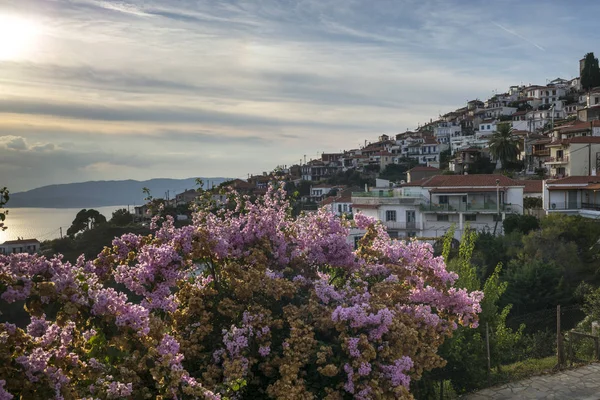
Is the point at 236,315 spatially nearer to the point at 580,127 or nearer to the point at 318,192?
the point at 580,127

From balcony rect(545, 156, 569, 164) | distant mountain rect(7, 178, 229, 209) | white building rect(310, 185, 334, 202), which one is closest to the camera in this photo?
balcony rect(545, 156, 569, 164)

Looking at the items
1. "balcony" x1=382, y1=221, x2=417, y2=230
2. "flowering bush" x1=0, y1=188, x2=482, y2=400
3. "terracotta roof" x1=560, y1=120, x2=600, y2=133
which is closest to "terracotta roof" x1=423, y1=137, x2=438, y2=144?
"terracotta roof" x1=560, y1=120, x2=600, y2=133

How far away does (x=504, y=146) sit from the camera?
69.7 metres

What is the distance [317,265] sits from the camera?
8734mm

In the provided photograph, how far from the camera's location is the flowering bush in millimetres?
5230

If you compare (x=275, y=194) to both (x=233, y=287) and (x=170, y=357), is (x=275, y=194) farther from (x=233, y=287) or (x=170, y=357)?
(x=170, y=357)

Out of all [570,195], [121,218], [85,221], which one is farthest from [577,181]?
[85,221]

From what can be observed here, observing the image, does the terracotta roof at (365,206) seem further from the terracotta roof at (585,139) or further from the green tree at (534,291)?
the green tree at (534,291)

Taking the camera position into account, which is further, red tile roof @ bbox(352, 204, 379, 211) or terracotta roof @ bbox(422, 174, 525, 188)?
red tile roof @ bbox(352, 204, 379, 211)

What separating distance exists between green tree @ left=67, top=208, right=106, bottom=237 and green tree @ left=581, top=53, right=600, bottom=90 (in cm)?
8410

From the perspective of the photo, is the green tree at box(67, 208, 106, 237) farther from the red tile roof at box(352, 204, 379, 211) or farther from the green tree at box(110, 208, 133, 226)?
the red tile roof at box(352, 204, 379, 211)

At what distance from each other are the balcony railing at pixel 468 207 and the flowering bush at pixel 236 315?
1473 inches

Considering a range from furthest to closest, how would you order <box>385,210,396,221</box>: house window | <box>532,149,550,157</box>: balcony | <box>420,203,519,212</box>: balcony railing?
<box>532,149,550,157</box>: balcony < <box>385,210,396,221</box>: house window < <box>420,203,519,212</box>: balcony railing

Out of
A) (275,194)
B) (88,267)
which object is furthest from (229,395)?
(275,194)
